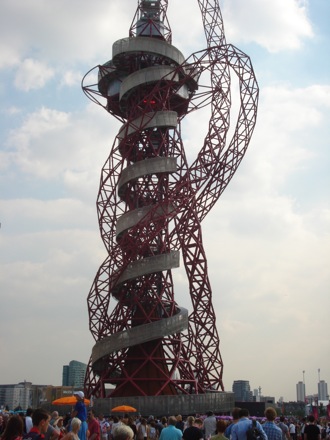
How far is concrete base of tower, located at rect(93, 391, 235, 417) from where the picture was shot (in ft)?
98.7

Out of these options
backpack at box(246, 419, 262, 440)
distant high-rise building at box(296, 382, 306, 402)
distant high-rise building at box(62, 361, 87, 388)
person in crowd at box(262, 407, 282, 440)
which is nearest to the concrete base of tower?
person in crowd at box(262, 407, 282, 440)

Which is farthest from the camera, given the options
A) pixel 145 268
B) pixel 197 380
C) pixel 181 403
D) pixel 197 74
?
pixel 197 74

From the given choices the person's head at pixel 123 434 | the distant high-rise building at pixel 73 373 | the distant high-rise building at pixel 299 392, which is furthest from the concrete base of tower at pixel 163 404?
the distant high-rise building at pixel 299 392

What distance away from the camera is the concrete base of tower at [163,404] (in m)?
30.1

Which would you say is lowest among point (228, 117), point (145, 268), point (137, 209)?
point (145, 268)

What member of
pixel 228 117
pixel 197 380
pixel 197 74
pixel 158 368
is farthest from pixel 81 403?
pixel 197 74

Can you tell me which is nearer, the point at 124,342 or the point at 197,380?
the point at 124,342

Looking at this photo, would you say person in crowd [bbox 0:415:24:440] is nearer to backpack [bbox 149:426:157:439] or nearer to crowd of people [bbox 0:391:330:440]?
crowd of people [bbox 0:391:330:440]

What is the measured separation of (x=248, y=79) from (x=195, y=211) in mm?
8578

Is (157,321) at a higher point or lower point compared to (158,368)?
higher

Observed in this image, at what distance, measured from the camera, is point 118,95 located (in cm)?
3994

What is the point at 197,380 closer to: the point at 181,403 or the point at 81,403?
the point at 181,403

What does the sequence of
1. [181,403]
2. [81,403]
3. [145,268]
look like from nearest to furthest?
1. [81,403]
2. [181,403]
3. [145,268]

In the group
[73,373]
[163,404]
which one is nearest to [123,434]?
[163,404]
